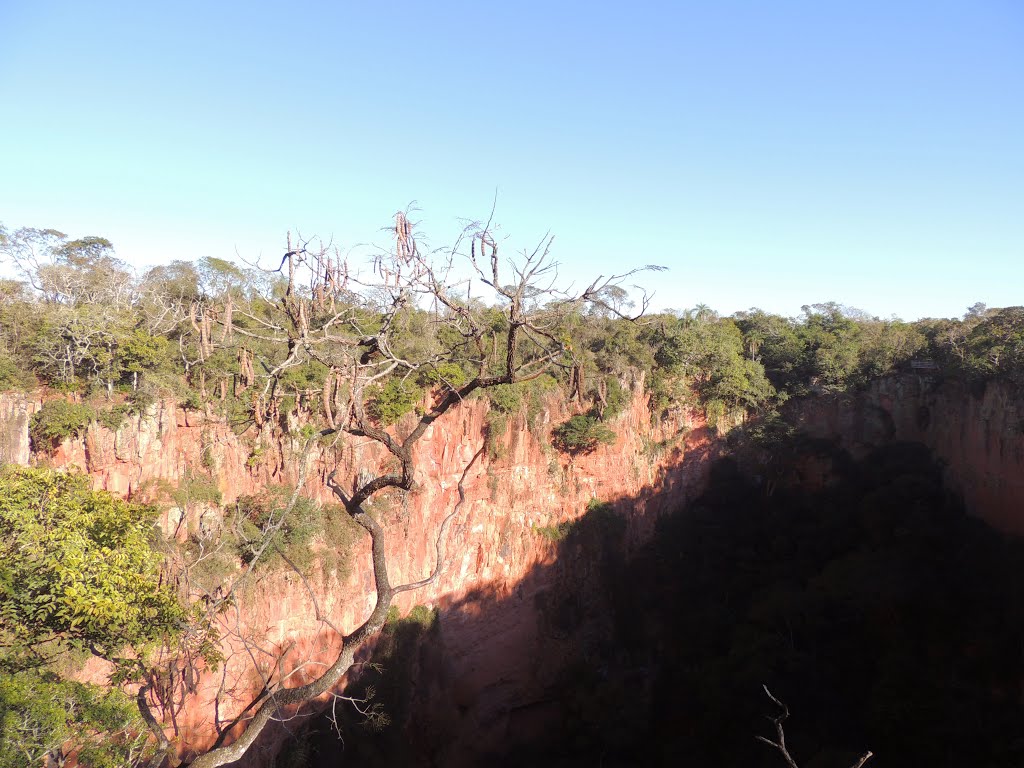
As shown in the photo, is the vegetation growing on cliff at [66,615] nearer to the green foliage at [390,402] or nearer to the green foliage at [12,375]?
the green foliage at [12,375]

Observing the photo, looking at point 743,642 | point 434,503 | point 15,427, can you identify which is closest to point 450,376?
point 434,503

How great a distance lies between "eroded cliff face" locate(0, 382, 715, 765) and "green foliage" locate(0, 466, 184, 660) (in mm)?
3507

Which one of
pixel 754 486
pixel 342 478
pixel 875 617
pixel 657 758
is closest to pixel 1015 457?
pixel 875 617

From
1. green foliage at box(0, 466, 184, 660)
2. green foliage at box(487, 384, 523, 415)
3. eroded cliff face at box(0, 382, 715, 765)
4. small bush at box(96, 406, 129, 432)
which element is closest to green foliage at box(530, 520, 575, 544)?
eroded cliff face at box(0, 382, 715, 765)

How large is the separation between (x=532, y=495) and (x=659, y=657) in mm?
4595

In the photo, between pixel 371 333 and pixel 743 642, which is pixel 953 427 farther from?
pixel 371 333

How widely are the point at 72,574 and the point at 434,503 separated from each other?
8244mm

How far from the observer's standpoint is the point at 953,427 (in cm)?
1430

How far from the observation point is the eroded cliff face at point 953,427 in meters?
12.4

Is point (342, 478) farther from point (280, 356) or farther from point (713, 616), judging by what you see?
point (713, 616)

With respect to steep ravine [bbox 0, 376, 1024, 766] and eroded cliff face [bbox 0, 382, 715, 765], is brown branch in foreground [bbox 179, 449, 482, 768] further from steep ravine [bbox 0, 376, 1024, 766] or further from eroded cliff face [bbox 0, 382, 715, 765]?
steep ravine [bbox 0, 376, 1024, 766]

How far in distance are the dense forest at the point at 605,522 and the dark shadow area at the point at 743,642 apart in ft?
Result: 0.20

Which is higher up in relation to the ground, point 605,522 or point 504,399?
point 504,399

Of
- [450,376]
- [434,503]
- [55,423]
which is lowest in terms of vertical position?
[434,503]
